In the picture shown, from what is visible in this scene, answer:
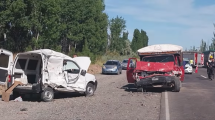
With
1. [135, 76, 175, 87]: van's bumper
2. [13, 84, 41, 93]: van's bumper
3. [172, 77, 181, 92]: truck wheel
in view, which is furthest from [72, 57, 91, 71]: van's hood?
[172, 77, 181, 92]: truck wheel

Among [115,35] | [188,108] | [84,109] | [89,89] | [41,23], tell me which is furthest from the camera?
[115,35]

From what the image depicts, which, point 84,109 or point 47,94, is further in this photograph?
point 47,94

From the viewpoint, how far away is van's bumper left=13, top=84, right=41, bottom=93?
13797 mm

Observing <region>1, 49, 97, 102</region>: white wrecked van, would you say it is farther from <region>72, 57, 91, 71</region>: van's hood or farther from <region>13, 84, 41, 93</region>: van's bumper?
<region>72, 57, 91, 71</region>: van's hood

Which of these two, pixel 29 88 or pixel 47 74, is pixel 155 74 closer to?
pixel 47 74

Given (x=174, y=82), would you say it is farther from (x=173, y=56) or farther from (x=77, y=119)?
(x=77, y=119)

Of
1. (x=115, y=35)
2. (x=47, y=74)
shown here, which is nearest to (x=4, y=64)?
(x=47, y=74)

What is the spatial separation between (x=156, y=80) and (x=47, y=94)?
5999 mm

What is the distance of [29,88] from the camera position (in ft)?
45.9

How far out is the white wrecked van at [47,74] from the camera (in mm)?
13969

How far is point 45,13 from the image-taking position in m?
32.3

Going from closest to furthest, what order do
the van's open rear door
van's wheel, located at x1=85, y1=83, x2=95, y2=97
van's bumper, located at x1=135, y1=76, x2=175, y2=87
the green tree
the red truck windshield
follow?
the van's open rear door, van's wheel, located at x1=85, y1=83, x2=95, y2=97, van's bumper, located at x1=135, y1=76, x2=175, y2=87, the red truck windshield, the green tree

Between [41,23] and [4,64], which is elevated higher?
[41,23]

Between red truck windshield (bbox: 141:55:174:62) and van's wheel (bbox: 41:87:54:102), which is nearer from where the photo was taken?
van's wheel (bbox: 41:87:54:102)
